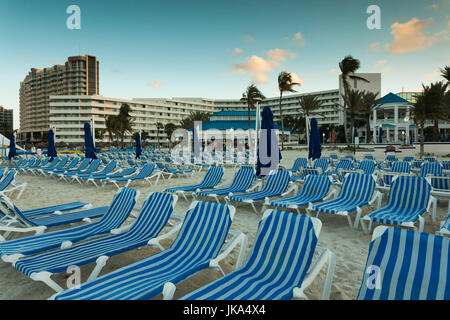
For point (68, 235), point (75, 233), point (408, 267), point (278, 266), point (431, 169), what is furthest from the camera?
point (431, 169)

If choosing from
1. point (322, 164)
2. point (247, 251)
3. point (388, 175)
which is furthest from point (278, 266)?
point (322, 164)

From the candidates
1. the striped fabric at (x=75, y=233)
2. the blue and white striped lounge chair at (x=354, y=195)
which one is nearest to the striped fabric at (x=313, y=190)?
the blue and white striped lounge chair at (x=354, y=195)

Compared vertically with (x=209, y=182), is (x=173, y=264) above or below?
below

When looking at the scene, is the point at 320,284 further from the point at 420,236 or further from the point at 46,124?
the point at 46,124

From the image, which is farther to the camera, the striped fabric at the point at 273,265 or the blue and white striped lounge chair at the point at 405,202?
the blue and white striped lounge chair at the point at 405,202

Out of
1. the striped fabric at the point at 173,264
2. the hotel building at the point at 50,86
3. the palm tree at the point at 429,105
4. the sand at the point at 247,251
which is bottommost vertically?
the sand at the point at 247,251

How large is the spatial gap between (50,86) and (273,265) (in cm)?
12182

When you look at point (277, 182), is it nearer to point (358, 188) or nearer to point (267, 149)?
point (267, 149)

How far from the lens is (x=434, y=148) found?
72.3ft

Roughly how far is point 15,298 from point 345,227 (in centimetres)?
439

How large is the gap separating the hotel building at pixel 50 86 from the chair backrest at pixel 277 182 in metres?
109

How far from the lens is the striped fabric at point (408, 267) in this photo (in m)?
1.81

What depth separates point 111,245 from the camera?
3.20m

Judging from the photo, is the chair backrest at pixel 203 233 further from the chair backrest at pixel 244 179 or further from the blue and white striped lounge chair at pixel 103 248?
the chair backrest at pixel 244 179
